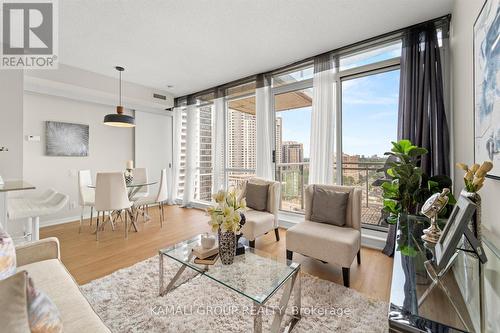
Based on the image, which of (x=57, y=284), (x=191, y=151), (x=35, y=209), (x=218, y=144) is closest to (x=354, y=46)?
(x=218, y=144)

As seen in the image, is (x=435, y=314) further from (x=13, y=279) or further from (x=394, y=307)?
(x=13, y=279)

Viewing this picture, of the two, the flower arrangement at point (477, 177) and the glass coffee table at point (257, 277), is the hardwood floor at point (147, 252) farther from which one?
the flower arrangement at point (477, 177)

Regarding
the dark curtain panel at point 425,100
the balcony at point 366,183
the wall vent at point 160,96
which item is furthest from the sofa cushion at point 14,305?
the wall vent at point 160,96

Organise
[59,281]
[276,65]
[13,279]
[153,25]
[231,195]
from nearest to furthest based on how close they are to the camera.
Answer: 1. [13,279]
2. [59,281]
3. [231,195]
4. [153,25]
5. [276,65]

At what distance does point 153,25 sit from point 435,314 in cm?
338

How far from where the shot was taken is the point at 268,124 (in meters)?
3.94

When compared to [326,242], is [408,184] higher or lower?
higher

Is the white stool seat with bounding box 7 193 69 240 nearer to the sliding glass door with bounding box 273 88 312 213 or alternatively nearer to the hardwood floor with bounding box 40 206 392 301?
the hardwood floor with bounding box 40 206 392 301

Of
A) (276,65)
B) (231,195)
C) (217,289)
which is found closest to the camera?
(231,195)

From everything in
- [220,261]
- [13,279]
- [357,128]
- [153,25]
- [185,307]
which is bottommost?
[185,307]

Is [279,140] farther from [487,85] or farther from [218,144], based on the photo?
[487,85]

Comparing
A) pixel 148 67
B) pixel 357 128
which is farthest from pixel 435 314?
pixel 148 67

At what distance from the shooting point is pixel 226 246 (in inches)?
63.3

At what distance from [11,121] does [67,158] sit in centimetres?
137
